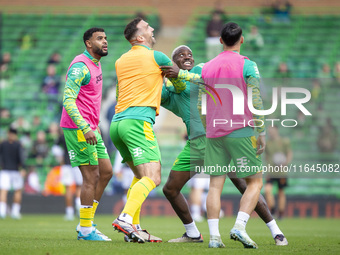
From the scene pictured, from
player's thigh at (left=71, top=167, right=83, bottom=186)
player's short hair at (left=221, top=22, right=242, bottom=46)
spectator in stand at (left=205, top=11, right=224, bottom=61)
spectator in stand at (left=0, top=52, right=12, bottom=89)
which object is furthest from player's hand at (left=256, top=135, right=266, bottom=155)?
spectator in stand at (left=0, top=52, right=12, bottom=89)

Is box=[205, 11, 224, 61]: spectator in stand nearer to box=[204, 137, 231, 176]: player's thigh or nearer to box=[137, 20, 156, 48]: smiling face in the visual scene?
box=[137, 20, 156, 48]: smiling face

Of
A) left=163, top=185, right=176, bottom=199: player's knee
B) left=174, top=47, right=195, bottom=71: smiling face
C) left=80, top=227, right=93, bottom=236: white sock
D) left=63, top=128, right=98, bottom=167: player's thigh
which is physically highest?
left=174, top=47, right=195, bottom=71: smiling face

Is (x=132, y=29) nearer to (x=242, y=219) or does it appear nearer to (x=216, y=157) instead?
(x=216, y=157)

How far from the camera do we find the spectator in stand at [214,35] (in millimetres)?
22188

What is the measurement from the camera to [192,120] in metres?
8.51

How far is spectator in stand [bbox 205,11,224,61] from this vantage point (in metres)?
22.2

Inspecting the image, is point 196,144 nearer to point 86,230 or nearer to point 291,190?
point 86,230

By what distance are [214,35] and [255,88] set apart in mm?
15319

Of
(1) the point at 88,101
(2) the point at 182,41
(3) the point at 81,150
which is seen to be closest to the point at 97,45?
(1) the point at 88,101

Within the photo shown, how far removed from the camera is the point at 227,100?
7.29 m

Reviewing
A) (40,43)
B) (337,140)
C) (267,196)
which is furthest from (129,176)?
(40,43)

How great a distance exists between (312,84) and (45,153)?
8.87m

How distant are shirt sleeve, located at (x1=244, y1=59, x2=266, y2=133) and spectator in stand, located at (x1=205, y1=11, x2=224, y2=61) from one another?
15.0m

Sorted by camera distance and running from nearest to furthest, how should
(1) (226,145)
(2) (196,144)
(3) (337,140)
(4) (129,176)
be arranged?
(1) (226,145) < (2) (196,144) < (4) (129,176) < (3) (337,140)
